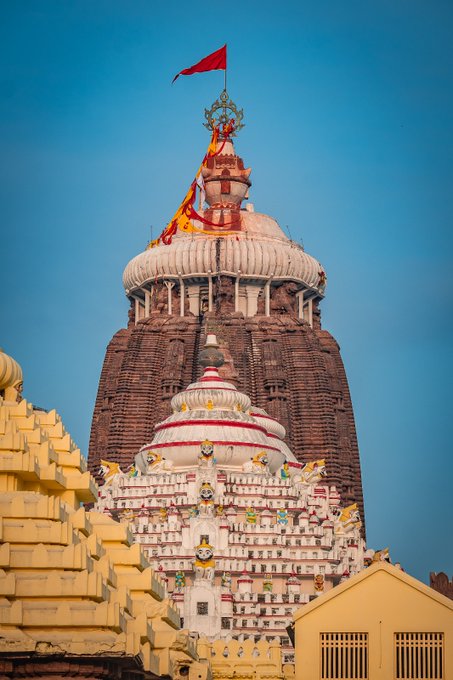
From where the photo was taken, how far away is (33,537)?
111 ft

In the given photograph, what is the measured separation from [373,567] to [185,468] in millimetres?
30085

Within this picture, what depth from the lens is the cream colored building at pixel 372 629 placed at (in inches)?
1882

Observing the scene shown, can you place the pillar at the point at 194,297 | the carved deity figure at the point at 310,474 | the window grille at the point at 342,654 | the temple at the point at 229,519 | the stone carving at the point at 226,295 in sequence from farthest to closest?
the pillar at the point at 194,297 → the stone carving at the point at 226,295 → the carved deity figure at the point at 310,474 → the temple at the point at 229,519 → the window grille at the point at 342,654

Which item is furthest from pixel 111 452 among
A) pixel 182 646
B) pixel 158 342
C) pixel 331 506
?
pixel 182 646

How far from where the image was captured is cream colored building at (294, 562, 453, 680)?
47812mm

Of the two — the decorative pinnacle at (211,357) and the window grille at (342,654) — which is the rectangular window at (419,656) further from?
the decorative pinnacle at (211,357)

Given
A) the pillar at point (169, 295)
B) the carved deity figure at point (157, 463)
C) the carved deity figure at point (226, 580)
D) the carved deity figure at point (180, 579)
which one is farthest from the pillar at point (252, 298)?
the carved deity figure at point (180, 579)

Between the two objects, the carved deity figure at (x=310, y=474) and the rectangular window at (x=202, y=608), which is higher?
the carved deity figure at (x=310, y=474)

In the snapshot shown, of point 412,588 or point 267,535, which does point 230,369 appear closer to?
point 267,535

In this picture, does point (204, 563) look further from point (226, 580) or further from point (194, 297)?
point (194, 297)

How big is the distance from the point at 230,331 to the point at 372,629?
6839 centimetres

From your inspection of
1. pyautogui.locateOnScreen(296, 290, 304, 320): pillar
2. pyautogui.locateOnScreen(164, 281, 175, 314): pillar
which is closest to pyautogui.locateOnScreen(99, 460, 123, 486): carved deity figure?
pyautogui.locateOnScreen(164, 281, 175, 314): pillar

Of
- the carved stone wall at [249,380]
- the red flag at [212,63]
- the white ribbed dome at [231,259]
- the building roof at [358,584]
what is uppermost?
the red flag at [212,63]

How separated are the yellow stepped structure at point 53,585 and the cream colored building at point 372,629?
8049 millimetres
